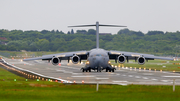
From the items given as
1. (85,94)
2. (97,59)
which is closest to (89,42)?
(97,59)

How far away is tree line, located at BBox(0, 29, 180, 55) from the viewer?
9881 cm

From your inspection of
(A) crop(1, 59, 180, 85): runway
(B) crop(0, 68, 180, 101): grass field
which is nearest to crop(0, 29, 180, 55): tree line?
(A) crop(1, 59, 180, 85): runway

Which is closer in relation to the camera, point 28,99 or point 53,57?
point 28,99

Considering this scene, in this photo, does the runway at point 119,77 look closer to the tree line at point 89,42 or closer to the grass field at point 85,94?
the grass field at point 85,94

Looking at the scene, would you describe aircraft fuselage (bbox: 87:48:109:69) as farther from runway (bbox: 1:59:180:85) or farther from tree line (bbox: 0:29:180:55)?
tree line (bbox: 0:29:180:55)

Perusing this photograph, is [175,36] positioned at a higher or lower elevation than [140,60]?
higher

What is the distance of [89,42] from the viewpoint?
98.7 metres

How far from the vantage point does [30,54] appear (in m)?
115

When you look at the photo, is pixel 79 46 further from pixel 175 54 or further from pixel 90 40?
pixel 175 54

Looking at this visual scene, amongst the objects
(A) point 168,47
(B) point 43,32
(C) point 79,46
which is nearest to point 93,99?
(C) point 79,46

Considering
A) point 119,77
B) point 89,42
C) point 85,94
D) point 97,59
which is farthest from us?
point 89,42

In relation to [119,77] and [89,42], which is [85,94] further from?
[89,42]

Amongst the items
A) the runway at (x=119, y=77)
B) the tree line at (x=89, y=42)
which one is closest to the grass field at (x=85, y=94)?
the runway at (x=119, y=77)

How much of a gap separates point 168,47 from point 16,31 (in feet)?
247
